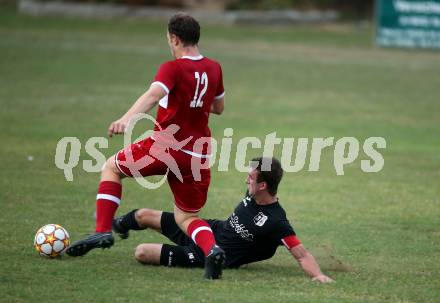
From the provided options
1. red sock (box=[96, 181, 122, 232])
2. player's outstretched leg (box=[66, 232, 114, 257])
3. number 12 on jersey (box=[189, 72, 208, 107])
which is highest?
number 12 on jersey (box=[189, 72, 208, 107])

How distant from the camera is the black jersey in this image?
7.80 metres

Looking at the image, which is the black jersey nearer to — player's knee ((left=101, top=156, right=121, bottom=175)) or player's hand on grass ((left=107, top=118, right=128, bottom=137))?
player's knee ((left=101, top=156, right=121, bottom=175))

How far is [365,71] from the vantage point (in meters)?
26.0

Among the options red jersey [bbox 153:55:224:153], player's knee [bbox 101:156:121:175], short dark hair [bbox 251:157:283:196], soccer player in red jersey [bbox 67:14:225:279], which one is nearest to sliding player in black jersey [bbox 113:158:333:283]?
short dark hair [bbox 251:157:283:196]

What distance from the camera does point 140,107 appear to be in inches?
287

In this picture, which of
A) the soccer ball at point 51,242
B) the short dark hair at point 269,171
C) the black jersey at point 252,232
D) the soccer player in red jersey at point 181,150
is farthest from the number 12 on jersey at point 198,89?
the soccer ball at point 51,242

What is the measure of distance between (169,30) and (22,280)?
2.25 metres

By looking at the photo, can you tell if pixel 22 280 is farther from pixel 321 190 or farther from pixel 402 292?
pixel 321 190

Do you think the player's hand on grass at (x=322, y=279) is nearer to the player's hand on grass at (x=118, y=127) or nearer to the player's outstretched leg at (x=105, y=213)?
the player's outstretched leg at (x=105, y=213)

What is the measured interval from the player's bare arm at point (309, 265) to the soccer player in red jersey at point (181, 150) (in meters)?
0.62

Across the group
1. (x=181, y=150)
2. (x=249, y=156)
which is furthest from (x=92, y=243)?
(x=249, y=156)

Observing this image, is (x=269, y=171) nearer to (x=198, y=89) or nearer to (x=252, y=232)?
(x=252, y=232)

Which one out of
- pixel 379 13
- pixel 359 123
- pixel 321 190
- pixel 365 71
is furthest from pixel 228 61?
pixel 321 190

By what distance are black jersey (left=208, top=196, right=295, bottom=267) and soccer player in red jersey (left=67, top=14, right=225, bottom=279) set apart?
1.04 feet
